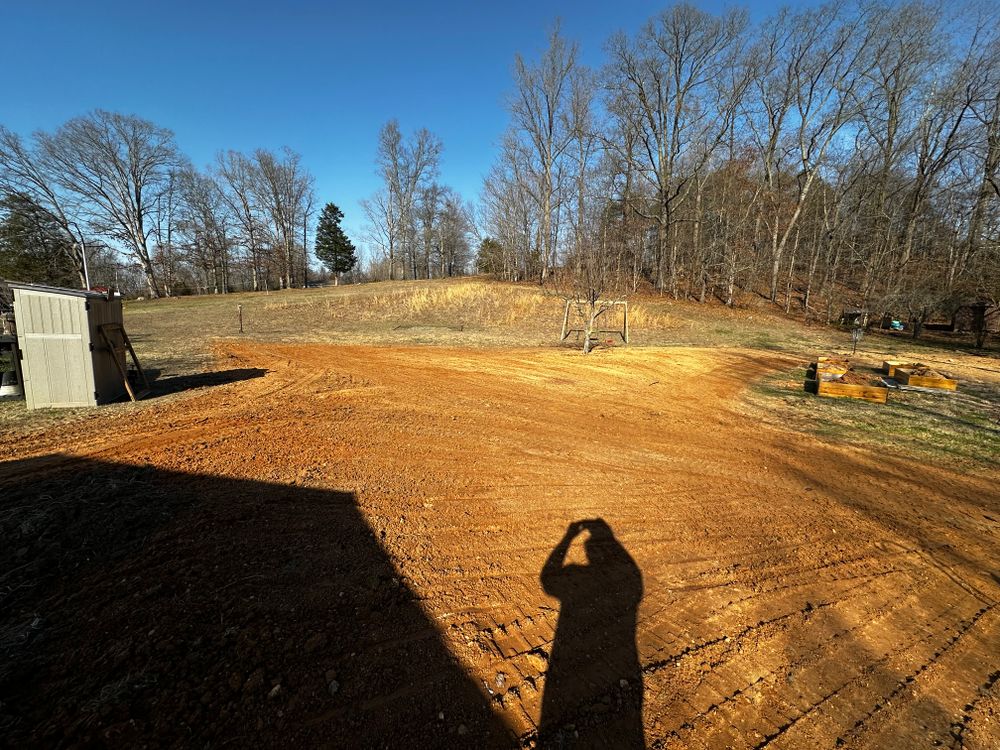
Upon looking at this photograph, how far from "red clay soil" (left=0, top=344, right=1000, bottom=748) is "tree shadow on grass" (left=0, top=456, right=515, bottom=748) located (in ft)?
0.05

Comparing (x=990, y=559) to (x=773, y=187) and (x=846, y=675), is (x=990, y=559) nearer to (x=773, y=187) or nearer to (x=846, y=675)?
(x=846, y=675)

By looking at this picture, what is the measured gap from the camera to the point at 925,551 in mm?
3590

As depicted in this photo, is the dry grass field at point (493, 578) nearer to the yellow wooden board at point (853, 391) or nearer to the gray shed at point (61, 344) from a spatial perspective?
the gray shed at point (61, 344)

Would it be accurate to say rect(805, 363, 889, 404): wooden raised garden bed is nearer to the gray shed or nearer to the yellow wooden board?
the yellow wooden board

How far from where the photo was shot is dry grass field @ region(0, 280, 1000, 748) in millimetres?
2098

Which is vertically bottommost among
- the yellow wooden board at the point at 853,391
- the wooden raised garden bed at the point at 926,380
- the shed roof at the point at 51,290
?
the yellow wooden board at the point at 853,391

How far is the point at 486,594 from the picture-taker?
2896mm

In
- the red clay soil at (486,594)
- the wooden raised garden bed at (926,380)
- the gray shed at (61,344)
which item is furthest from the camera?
the wooden raised garden bed at (926,380)

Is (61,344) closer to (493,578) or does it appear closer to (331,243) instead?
(493,578)

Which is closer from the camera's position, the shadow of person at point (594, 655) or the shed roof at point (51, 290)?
the shadow of person at point (594, 655)

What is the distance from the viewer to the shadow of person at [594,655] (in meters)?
2.07

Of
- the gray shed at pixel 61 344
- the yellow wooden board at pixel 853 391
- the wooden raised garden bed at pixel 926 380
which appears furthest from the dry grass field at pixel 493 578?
the wooden raised garden bed at pixel 926 380

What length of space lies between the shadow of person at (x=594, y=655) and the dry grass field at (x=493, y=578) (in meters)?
0.02

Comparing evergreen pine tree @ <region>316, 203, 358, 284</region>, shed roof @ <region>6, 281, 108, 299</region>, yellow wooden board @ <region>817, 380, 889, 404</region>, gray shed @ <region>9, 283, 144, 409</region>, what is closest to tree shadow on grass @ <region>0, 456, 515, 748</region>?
gray shed @ <region>9, 283, 144, 409</region>
